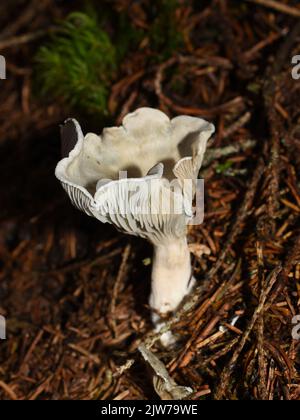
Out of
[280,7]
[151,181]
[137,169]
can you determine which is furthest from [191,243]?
[280,7]

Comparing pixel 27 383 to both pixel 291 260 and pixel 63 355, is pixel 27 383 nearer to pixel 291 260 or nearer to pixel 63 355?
pixel 63 355

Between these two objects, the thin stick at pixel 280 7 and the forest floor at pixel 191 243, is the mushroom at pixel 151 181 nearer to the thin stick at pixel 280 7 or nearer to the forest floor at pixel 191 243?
the forest floor at pixel 191 243

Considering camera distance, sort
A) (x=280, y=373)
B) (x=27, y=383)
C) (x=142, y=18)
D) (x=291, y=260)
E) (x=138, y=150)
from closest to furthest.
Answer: (x=280, y=373) < (x=291, y=260) < (x=138, y=150) < (x=27, y=383) < (x=142, y=18)

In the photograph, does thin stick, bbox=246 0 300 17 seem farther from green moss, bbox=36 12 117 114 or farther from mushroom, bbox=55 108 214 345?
mushroom, bbox=55 108 214 345

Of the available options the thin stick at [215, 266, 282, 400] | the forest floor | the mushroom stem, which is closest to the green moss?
the forest floor

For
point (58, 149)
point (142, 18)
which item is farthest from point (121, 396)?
point (142, 18)
